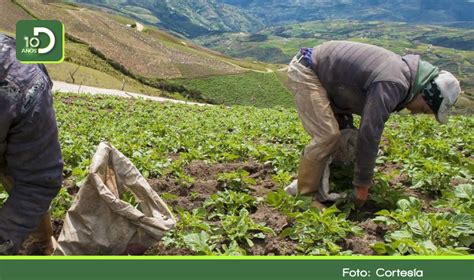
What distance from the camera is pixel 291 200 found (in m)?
5.73

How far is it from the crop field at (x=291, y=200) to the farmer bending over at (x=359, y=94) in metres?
0.50

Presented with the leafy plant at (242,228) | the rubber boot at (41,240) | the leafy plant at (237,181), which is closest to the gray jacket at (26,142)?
the rubber boot at (41,240)

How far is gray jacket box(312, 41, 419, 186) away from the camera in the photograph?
205 inches

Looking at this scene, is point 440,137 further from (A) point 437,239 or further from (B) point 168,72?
(B) point 168,72

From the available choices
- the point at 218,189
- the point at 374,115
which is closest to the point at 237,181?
the point at 218,189

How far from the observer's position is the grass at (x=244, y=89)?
3514 inches

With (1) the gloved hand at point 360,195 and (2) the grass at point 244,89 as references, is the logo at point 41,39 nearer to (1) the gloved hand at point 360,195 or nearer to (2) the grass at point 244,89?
(1) the gloved hand at point 360,195

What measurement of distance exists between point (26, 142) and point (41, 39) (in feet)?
3.98

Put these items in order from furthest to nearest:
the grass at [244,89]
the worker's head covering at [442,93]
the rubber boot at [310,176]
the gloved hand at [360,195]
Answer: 1. the grass at [244,89]
2. the rubber boot at [310,176]
3. the gloved hand at [360,195]
4. the worker's head covering at [442,93]

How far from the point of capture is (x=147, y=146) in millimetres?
10305

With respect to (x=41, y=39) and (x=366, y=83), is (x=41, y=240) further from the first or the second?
(x=366, y=83)

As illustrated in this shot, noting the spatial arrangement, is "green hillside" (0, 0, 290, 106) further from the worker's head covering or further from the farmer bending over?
the worker's head covering

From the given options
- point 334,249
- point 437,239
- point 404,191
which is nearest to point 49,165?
point 334,249
